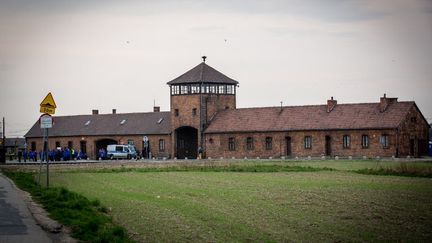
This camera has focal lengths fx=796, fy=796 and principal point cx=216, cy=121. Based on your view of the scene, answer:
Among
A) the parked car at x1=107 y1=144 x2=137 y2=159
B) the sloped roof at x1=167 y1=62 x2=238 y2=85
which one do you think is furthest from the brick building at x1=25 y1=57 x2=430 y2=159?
the parked car at x1=107 y1=144 x2=137 y2=159

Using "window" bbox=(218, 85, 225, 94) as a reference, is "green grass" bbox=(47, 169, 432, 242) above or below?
below

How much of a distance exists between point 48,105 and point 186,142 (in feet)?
188

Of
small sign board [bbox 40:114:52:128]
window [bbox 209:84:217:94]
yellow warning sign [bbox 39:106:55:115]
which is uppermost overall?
window [bbox 209:84:217:94]

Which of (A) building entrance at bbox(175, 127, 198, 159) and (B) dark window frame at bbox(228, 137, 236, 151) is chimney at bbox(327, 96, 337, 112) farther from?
(A) building entrance at bbox(175, 127, 198, 159)

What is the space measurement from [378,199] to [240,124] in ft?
190

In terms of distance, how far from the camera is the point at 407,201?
23.2m

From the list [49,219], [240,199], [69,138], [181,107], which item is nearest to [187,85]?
[181,107]

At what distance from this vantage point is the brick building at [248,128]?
2891 inches

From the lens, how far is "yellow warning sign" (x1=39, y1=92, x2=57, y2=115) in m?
28.9

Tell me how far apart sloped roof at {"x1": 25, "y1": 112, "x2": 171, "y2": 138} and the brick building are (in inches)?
5.5

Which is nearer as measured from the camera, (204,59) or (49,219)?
(49,219)

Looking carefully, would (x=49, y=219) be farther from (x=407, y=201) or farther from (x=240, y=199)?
(x=407, y=201)

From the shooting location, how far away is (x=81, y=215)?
1917 cm

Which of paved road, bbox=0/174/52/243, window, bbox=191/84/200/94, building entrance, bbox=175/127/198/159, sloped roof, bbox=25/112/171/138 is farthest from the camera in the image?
sloped roof, bbox=25/112/171/138
